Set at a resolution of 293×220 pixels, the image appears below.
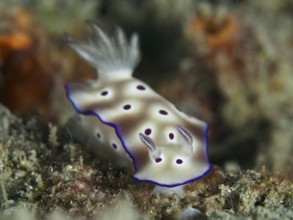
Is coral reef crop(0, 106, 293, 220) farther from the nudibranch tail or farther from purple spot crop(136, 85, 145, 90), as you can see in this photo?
the nudibranch tail

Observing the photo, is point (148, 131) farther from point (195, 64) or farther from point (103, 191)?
point (195, 64)

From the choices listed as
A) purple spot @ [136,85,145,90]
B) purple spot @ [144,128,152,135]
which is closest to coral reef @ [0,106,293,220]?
purple spot @ [144,128,152,135]

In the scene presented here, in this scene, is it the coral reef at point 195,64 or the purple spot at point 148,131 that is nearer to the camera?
the purple spot at point 148,131

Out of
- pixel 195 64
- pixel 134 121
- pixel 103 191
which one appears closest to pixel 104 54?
pixel 134 121

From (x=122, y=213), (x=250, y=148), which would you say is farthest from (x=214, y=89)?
(x=122, y=213)

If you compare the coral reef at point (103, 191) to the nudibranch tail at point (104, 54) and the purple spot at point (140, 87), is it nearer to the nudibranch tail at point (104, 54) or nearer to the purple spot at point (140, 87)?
the purple spot at point (140, 87)

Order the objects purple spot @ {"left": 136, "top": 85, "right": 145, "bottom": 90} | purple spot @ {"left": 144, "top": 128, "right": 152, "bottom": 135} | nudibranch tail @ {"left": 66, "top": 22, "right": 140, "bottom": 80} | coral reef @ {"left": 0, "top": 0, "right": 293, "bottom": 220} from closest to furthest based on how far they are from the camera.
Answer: purple spot @ {"left": 144, "top": 128, "right": 152, "bottom": 135}, purple spot @ {"left": 136, "top": 85, "right": 145, "bottom": 90}, nudibranch tail @ {"left": 66, "top": 22, "right": 140, "bottom": 80}, coral reef @ {"left": 0, "top": 0, "right": 293, "bottom": 220}

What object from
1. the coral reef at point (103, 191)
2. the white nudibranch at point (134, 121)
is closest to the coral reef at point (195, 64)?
the white nudibranch at point (134, 121)

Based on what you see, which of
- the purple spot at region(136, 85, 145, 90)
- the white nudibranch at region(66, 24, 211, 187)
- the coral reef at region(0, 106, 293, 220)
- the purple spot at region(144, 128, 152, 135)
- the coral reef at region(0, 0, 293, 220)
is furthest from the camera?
the coral reef at region(0, 0, 293, 220)
